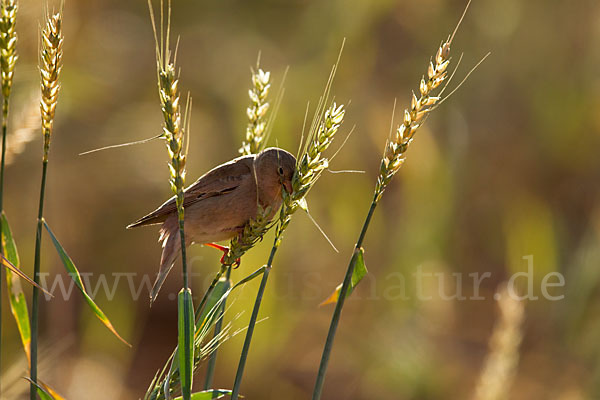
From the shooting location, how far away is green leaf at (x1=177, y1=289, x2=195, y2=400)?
107 cm

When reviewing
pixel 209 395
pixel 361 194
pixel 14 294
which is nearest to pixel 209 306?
pixel 209 395

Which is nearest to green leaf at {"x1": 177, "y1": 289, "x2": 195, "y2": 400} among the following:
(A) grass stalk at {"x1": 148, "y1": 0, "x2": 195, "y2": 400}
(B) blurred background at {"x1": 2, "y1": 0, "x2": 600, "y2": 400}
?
(A) grass stalk at {"x1": 148, "y1": 0, "x2": 195, "y2": 400}

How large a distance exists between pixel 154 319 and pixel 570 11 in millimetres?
3362

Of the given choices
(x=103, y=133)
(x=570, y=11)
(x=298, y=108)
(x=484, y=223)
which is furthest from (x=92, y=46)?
(x=570, y=11)

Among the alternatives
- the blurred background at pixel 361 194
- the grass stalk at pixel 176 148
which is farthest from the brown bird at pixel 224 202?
the blurred background at pixel 361 194

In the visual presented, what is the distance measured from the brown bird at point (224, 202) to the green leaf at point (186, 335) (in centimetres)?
58

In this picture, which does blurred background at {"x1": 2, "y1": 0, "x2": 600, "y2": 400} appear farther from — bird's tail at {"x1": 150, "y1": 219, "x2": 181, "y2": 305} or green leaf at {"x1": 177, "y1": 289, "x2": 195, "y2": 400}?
green leaf at {"x1": 177, "y1": 289, "x2": 195, "y2": 400}

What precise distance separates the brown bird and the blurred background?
3.61 ft

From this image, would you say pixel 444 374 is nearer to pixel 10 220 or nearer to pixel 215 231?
pixel 215 231

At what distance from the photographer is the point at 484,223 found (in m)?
4.23

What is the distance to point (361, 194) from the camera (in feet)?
11.7

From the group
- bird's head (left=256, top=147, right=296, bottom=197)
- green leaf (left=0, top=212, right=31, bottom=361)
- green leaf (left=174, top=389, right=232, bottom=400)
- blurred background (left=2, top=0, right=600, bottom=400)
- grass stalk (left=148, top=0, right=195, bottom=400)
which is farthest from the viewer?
blurred background (left=2, top=0, right=600, bottom=400)

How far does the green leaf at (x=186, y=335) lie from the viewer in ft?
3.51

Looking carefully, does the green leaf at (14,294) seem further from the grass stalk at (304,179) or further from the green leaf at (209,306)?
the grass stalk at (304,179)
